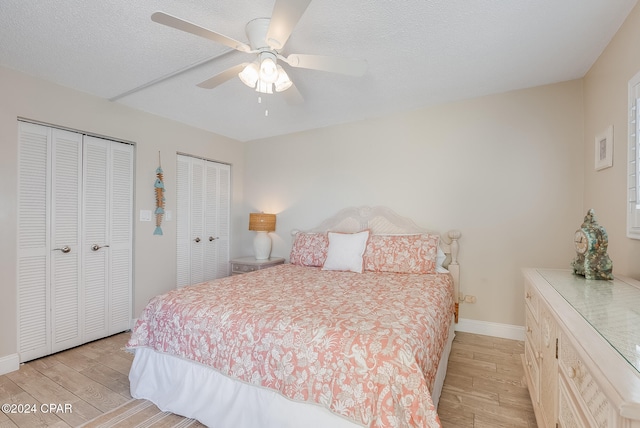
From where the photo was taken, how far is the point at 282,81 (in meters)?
1.88

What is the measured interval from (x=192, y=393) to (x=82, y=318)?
1.86 meters

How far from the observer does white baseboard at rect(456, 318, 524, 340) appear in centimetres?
281

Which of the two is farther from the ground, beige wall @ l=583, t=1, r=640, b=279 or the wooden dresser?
beige wall @ l=583, t=1, r=640, b=279

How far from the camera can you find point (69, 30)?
6.10ft

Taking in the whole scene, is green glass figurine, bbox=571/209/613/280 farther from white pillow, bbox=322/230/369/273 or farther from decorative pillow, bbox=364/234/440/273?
white pillow, bbox=322/230/369/273

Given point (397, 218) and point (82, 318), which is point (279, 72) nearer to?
point (397, 218)

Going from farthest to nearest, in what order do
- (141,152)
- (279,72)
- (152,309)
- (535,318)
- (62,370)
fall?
(141,152), (62,370), (152,309), (279,72), (535,318)

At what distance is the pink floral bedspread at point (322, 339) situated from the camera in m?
1.19

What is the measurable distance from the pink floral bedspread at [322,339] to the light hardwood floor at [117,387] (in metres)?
0.45

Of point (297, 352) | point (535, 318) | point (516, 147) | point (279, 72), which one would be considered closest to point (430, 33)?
point (279, 72)

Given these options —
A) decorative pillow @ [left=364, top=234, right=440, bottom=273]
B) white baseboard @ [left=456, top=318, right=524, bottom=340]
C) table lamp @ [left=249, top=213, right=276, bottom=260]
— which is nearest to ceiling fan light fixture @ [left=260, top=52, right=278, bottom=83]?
decorative pillow @ [left=364, top=234, right=440, bottom=273]

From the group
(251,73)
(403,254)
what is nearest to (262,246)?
(403,254)

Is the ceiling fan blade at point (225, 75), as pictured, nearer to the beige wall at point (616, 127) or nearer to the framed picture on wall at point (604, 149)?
the beige wall at point (616, 127)

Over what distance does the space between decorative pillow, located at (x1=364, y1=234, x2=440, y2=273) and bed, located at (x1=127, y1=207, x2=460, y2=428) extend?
29cm
